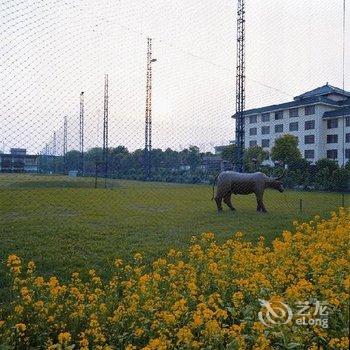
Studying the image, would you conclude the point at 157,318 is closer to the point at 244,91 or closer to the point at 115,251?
the point at 115,251

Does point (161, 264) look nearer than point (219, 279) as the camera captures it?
No

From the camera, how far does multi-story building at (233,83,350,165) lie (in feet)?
136

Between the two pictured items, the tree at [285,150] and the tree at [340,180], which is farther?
the tree at [285,150]

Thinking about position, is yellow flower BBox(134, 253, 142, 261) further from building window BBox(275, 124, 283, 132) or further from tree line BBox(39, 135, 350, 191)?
building window BBox(275, 124, 283, 132)

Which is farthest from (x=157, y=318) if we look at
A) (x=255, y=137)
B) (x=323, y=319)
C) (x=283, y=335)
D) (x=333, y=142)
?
(x=255, y=137)

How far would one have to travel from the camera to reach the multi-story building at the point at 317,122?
41.5m

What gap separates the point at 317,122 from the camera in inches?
1698

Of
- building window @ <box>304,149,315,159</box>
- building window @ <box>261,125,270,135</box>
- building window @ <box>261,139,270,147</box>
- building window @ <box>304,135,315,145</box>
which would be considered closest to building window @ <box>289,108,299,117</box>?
building window @ <box>304,135,315,145</box>

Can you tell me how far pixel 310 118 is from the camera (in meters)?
43.9

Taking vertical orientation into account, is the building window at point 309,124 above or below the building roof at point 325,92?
below

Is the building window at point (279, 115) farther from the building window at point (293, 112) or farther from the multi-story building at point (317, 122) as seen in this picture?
the building window at point (293, 112)

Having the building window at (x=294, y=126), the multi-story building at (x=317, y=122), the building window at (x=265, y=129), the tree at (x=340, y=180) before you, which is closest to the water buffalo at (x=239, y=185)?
the tree at (x=340, y=180)

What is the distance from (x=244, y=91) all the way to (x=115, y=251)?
13.5 metres

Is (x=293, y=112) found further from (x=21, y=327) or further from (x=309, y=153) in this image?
(x=21, y=327)
